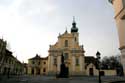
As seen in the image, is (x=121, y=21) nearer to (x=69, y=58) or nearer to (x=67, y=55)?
(x=69, y=58)

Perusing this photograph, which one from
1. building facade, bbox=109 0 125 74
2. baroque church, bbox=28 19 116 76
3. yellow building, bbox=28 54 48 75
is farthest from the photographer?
yellow building, bbox=28 54 48 75

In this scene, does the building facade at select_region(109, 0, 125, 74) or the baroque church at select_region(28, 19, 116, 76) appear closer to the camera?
the building facade at select_region(109, 0, 125, 74)

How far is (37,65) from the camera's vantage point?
71688 mm

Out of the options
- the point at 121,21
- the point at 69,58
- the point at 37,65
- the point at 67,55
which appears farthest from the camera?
the point at 37,65

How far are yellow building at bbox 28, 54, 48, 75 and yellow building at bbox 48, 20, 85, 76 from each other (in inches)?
514

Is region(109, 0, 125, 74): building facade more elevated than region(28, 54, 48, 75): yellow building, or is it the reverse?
region(109, 0, 125, 74): building facade

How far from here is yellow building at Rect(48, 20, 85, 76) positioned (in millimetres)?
56969

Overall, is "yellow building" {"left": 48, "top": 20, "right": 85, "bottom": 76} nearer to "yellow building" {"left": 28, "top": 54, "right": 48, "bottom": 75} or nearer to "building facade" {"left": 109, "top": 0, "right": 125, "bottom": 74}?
"yellow building" {"left": 28, "top": 54, "right": 48, "bottom": 75}

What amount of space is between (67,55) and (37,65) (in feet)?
61.5

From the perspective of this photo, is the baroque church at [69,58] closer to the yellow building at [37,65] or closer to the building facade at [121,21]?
the yellow building at [37,65]

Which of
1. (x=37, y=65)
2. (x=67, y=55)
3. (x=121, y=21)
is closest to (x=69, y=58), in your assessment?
(x=67, y=55)

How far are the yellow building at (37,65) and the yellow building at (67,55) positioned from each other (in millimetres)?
13067

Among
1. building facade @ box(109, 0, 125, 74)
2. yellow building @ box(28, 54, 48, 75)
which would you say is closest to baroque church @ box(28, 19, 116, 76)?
yellow building @ box(28, 54, 48, 75)

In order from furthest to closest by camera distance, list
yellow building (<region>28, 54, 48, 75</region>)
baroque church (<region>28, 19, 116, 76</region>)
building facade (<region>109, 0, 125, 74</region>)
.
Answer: yellow building (<region>28, 54, 48, 75</region>), baroque church (<region>28, 19, 116, 76</region>), building facade (<region>109, 0, 125, 74</region>)
